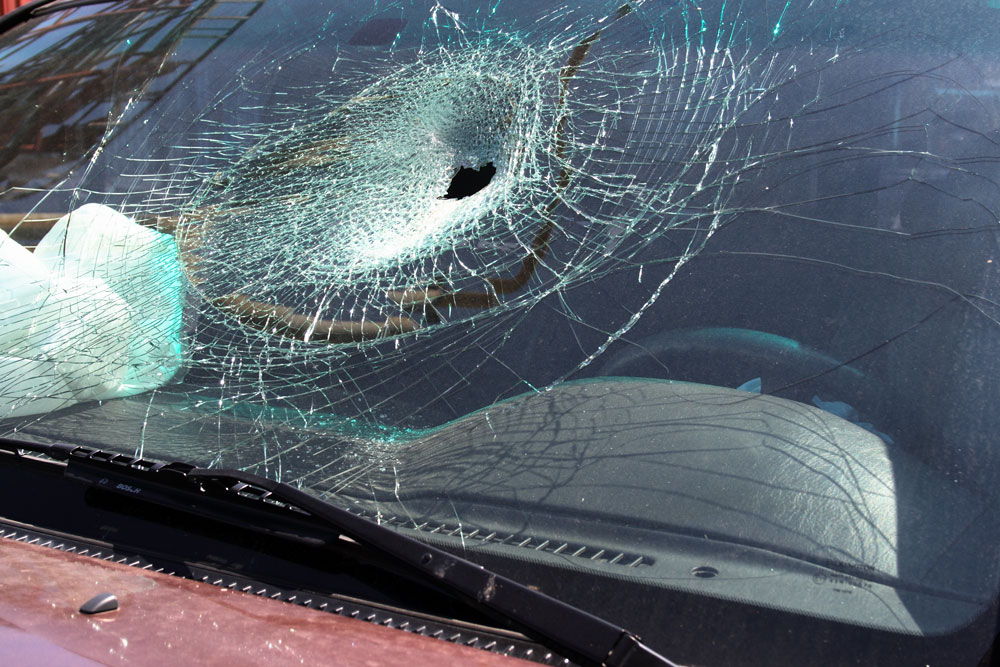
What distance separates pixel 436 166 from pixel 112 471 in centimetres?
100

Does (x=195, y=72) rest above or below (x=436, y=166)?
above

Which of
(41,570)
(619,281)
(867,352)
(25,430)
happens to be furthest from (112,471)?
(867,352)

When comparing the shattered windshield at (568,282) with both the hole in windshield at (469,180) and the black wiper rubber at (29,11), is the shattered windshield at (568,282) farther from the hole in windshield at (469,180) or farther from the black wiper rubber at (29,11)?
the black wiper rubber at (29,11)

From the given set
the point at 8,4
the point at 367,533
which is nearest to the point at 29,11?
the point at 367,533

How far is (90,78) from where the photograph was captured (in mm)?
1861

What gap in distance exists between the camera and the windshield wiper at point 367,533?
87 centimetres

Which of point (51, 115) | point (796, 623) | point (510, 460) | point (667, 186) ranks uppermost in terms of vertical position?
point (51, 115)

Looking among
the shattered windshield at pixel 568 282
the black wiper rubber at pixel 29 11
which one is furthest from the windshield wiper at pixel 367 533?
the black wiper rubber at pixel 29 11

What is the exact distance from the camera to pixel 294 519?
1078 mm

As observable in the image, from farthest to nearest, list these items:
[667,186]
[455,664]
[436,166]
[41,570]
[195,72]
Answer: [436,166] < [195,72] < [667,186] < [41,570] < [455,664]

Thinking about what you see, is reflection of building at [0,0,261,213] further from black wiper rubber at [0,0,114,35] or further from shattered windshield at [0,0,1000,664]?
black wiper rubber at [0,0,114,35]

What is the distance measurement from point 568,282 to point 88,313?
0.89 metres

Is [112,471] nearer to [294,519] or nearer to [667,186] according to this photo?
[294,519]

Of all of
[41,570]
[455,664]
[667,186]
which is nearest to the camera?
[455,664]
